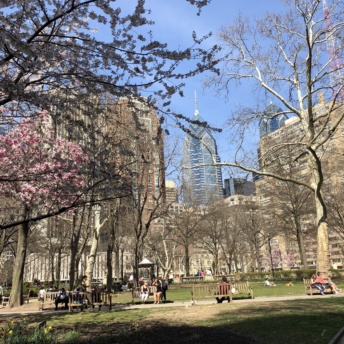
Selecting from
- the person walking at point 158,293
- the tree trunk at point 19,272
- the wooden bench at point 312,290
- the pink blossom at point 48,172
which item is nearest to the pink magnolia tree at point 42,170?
the pink blossom at point 48,172

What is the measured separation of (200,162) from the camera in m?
21.4

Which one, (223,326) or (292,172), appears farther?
(292,172)

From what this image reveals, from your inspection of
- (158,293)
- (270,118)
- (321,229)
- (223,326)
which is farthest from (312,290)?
(270,118)

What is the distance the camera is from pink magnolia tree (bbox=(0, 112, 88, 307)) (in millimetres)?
7125

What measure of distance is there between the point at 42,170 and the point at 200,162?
14173 millimetres

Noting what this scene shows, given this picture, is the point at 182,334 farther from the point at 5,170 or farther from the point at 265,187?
the point at 265,187

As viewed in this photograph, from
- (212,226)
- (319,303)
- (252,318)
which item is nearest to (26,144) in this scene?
(252,318)

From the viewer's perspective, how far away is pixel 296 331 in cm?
713

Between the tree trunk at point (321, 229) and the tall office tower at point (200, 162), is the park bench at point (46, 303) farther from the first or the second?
the tree trunk at point (321, 229)

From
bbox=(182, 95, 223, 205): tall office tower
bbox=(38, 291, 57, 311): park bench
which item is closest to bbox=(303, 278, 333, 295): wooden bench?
bbox=(182, 95, 223, 205): tall office tower

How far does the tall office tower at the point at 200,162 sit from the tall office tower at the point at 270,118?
11.8 ft

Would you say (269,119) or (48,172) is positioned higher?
(269,119)

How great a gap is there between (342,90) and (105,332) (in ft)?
54.1

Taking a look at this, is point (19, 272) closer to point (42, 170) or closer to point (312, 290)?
point (42, 170)
